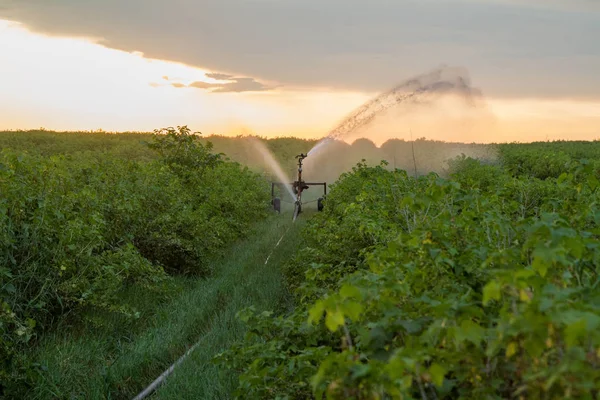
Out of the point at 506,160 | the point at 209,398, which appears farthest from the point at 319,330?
the point at 506,160

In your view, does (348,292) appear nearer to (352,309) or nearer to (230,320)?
(352,309)

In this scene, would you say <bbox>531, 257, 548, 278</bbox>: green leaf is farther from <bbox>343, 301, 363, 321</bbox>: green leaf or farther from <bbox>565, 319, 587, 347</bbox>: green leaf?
<bbox>343, 301, 363, 321</bbox>: green leaf

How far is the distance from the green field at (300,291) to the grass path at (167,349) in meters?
0.03

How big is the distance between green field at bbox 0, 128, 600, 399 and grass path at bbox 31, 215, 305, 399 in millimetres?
27

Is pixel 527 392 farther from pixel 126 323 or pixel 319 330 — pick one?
pixel 126 323

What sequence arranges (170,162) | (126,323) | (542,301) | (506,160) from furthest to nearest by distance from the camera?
1. (506,160)
2. (170,162)
3. (126,323)
4. (542,301)

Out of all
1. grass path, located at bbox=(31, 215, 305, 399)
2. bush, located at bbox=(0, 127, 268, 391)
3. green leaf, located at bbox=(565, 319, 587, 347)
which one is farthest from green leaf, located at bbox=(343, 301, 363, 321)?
bush, located at bbox=(0, 127, 268, 391)

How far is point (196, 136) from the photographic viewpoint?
1997 cm

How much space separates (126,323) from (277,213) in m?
16.4

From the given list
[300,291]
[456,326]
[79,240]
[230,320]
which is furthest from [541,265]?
[79,240]

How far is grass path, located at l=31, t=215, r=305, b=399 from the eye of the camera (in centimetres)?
614

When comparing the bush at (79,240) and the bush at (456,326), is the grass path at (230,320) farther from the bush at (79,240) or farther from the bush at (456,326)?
the bush at (456,326)

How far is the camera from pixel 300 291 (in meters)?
6.22

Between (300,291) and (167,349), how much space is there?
205 cm
